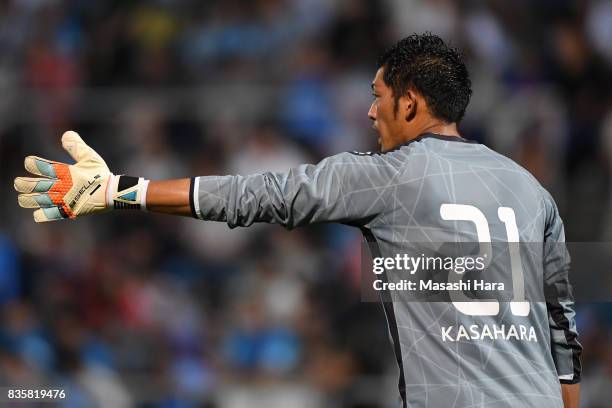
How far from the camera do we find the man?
11.7ft

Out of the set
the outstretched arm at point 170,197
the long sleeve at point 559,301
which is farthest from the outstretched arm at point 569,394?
the outstretched arm at point 170,197

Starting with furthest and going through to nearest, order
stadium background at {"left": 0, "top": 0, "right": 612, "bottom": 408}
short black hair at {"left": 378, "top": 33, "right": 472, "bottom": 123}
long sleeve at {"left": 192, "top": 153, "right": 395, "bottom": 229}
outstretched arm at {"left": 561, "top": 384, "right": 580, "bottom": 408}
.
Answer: stadium background at {"left": 0, "top": 0, "right": 612, "bottom": 408} < outstretched arm at {"left": 561, "top": 384, "right": 580, "bottom": 408} < short black hair at {"left": 378, "top": 33, "right": 472, "bottom": 123} < long sleeve at {"left": 192, "top": 153, "right": 395, "bottom": 229}

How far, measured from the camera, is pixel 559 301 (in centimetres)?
390

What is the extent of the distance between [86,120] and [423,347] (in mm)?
5574

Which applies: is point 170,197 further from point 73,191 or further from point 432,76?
point 432,76

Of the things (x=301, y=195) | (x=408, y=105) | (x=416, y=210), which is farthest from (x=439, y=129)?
(x=301, y=195)

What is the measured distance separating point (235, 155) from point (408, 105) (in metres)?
4.75

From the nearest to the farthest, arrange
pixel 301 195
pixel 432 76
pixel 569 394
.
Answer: pixel 301 195, pixel 432 76, pixel 569 394

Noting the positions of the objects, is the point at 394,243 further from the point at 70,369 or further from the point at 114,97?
the point at 114,97

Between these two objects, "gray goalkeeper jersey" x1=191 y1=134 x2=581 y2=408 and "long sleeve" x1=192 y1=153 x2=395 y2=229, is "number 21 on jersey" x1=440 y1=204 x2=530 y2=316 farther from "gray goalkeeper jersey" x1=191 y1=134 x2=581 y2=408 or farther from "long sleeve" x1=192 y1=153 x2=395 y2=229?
"long sleeve" x1=192 y1=153 x2=395 y2=229

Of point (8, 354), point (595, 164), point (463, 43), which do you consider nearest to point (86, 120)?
point (8, 354)

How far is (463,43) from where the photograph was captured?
845 centimetres

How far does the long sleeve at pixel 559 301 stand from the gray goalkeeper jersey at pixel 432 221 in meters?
0.15

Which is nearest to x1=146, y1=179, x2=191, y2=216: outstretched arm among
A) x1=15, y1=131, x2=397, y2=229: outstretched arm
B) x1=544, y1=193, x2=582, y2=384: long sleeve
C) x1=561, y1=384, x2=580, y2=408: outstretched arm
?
x1=15, y1=131, x2=397, y2=229: outstretched arm
